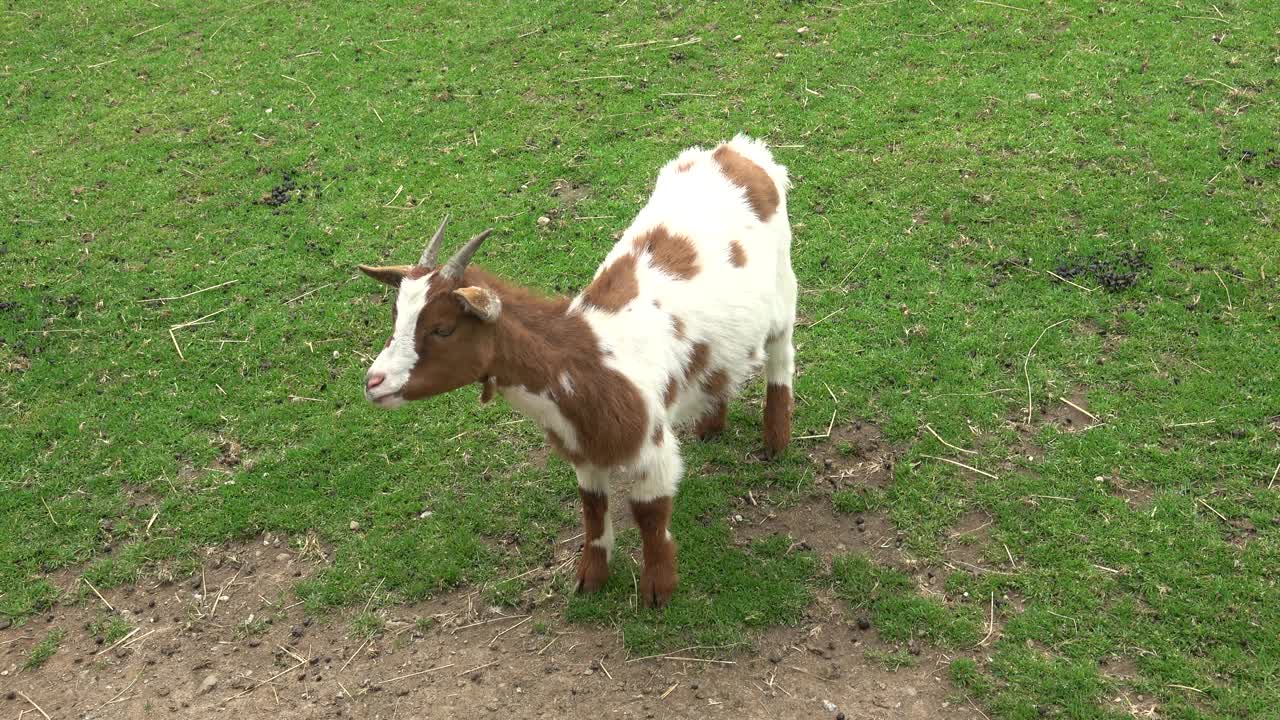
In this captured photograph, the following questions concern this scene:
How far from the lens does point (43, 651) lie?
559 cm

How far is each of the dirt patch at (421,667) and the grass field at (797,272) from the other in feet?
0.54

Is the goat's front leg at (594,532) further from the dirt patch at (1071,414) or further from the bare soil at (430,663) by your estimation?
the dirt patch at (1071,414)

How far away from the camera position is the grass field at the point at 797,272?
5.61 meters

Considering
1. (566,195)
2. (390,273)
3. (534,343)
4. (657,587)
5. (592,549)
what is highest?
(390,273)

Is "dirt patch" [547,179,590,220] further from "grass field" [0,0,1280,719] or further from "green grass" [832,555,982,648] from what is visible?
"green grass" [832,555,982,648]

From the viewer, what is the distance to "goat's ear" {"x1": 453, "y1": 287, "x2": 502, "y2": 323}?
452 centimetres

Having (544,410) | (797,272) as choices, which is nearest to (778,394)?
(797,272)

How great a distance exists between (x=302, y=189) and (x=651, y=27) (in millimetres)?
4303

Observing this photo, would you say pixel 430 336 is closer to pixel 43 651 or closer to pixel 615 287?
pixel 615 287

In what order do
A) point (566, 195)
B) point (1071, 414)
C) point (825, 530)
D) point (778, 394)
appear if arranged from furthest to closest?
point (566, 195) < point (1071, 414) < point (778, 394) < point (825, 530)

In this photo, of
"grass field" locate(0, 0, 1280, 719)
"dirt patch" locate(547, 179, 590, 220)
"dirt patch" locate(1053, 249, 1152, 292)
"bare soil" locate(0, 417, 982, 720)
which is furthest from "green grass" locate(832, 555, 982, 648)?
"dirt patch" locate(547, 179, 590, 220)

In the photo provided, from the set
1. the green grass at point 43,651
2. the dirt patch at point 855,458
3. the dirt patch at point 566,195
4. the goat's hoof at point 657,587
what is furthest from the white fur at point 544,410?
the dirt patch at point 566,195

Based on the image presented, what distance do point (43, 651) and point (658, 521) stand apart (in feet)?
11.4

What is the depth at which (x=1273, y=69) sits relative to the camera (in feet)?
30.6
